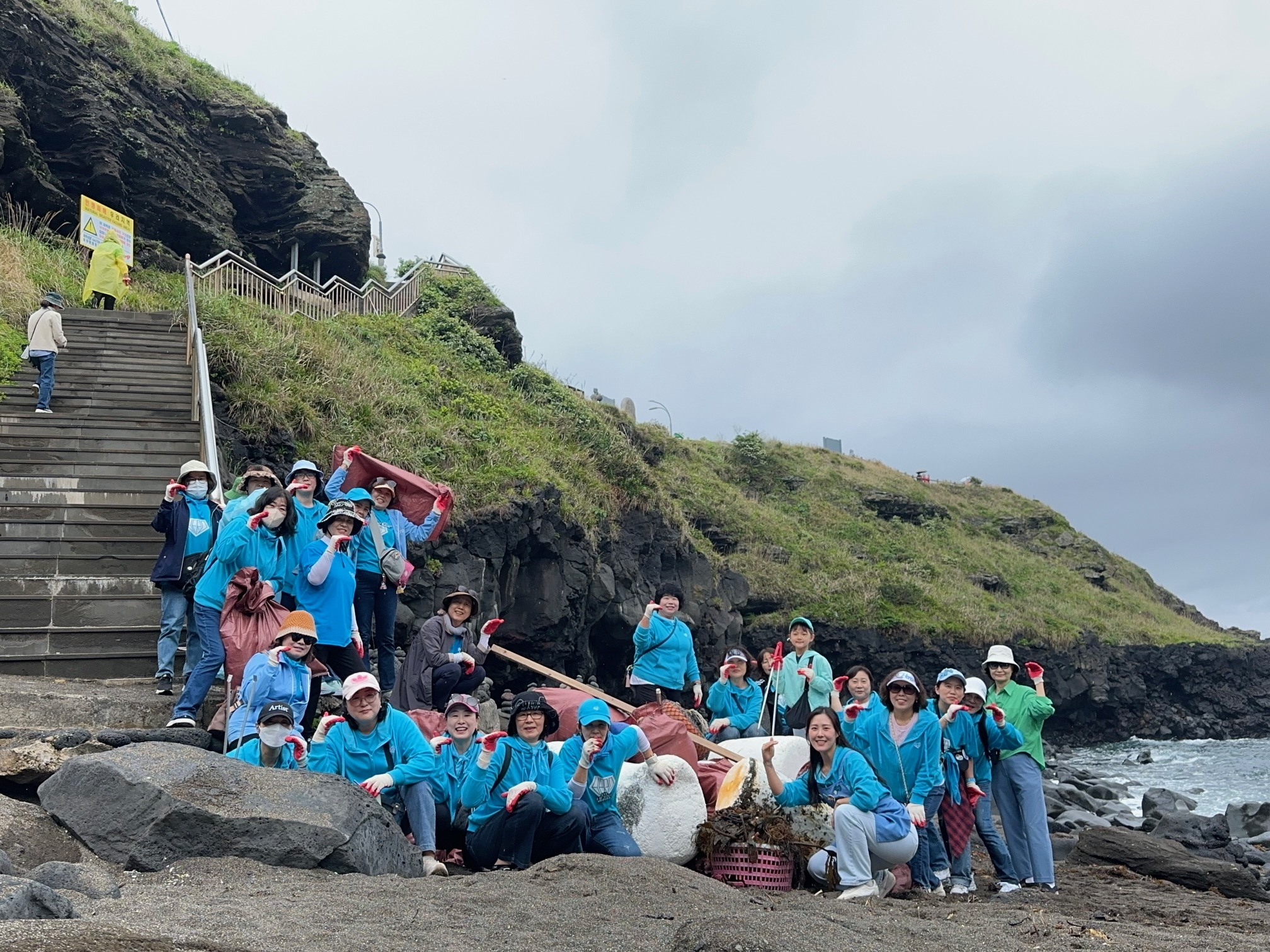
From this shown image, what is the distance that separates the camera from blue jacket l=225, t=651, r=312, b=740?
6281mm

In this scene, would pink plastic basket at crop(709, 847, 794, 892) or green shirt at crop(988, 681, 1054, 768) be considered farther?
green shirt at crop(988, 681, 1054, 768)

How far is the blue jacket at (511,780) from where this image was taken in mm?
6219

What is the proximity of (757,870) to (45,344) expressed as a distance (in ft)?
35.2

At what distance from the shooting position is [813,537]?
39906mm

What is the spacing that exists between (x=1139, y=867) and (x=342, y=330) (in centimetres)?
1755

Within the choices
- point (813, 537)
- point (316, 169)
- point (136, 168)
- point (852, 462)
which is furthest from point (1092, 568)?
point (136, 168)

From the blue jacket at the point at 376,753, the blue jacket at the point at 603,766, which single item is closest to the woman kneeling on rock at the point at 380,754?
the blue jacket at the point at 376,753

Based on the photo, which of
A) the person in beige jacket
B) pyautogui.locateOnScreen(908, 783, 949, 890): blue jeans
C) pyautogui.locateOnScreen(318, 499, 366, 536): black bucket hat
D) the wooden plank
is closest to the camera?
pyautogui.locateOnScreen(908, 783, 949, 890): blue jeans

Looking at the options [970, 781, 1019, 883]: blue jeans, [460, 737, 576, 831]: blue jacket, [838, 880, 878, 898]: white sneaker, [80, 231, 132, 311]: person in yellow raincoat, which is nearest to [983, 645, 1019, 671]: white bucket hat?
[970, 781, 1019, 883]: blue jeans

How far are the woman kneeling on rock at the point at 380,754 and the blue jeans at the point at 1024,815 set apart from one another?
4457 millimetres

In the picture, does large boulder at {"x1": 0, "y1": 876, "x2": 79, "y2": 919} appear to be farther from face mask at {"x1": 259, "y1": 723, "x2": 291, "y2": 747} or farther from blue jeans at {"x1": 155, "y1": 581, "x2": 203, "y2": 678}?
blue jeans at {"x1": 155, "y1": 581, "x2": 203, "y2": 678}

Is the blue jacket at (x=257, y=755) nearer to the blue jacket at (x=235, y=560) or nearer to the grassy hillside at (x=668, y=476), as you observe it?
the blue jacket at (x=235, y=560)

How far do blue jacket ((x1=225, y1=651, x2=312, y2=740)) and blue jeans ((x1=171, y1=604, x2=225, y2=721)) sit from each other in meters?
0.69

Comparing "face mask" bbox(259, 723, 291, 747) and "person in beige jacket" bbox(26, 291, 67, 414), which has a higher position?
"person in beige jacket" bbox(26, 291, 67, 414)
